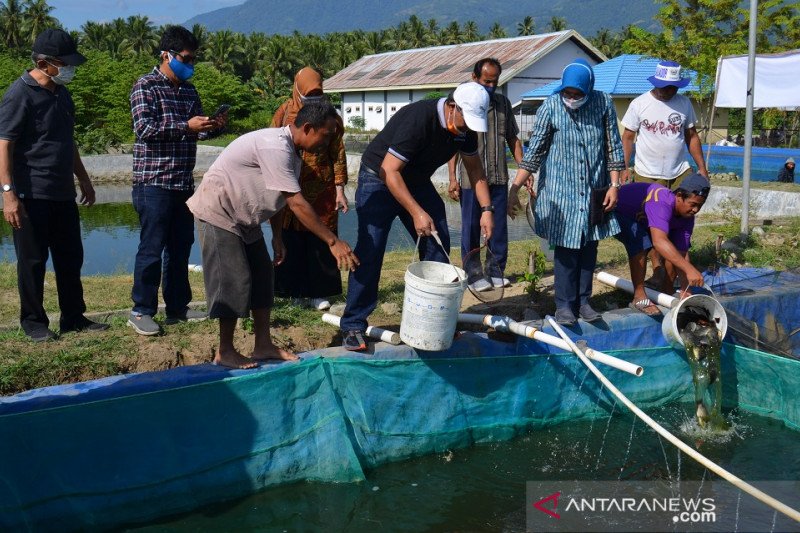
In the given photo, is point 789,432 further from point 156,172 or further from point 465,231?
point 156,172

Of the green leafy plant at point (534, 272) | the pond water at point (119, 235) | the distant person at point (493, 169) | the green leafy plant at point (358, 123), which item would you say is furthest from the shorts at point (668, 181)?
the green leafy plant at point (358, 123)

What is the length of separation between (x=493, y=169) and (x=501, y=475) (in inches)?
103

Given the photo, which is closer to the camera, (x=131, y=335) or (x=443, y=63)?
(x=131, y=335)

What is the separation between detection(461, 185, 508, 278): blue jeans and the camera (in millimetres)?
6438

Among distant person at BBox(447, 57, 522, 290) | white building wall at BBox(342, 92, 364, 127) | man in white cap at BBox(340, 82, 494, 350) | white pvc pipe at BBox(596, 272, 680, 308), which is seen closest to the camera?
man in white cap at BBox(340, 82, 494, 350)

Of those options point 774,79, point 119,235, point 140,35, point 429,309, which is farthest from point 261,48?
point 429,309

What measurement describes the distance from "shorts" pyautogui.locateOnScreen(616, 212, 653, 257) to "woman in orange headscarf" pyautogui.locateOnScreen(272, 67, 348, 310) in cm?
217

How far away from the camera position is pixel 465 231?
647 centimetres

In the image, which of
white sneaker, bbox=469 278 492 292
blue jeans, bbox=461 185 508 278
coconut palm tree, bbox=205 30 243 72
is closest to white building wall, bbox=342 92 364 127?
coconut palm tree, bbox=205 30 243 72

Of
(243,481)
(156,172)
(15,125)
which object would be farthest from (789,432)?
(15,125)

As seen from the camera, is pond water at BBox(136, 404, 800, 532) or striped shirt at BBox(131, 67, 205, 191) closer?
pond water at BBox(136, 404, 800, 532)

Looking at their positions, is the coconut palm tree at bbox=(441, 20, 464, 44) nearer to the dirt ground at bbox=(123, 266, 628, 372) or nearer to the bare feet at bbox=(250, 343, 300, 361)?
the dirt ground at bbox=(123, 266, 628, 372)

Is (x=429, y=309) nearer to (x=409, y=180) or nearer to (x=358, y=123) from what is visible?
(x=409, y=180)

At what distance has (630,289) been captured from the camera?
6266 mm
